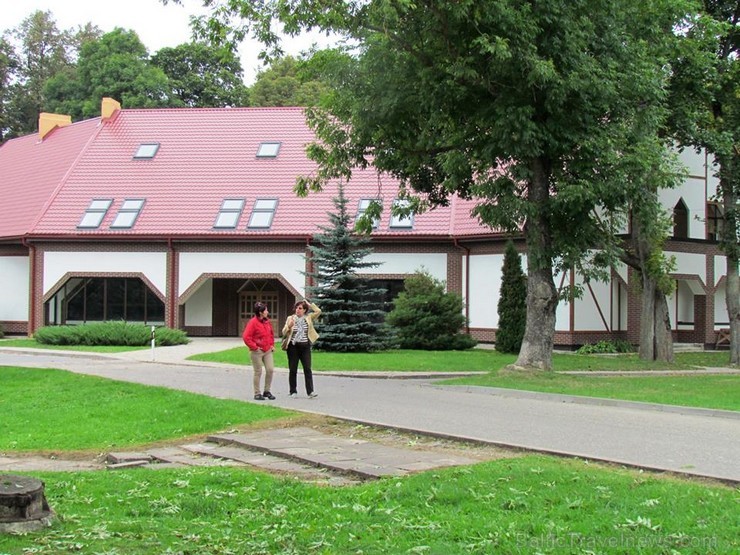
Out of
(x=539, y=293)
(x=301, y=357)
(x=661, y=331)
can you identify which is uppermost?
(x=539, y=293)

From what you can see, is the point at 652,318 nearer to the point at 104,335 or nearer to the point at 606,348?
the point at 606,348

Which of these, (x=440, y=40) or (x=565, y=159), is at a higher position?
(x=440, y=40)

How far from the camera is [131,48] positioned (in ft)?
180

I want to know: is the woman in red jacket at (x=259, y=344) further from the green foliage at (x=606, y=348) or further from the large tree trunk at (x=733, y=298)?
the large tree trunk at (x=733, y=298)

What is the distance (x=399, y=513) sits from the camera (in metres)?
6.35

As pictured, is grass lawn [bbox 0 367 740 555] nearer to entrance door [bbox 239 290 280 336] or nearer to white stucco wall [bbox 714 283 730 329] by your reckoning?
entrance door [bbox 239 290 280 336]

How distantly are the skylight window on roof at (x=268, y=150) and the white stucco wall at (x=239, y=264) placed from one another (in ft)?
18.5

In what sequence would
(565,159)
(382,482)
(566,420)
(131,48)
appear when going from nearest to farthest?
(382,482)
(566,420)
(565,159)
(131,48)

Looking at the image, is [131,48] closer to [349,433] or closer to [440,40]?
[440,40]

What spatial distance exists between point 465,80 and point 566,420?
823cm

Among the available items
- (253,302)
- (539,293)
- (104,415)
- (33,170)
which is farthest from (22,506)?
(33,170)

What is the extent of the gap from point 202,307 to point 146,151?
25.2 ft

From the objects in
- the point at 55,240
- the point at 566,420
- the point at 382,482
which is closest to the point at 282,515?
the point at 382,482

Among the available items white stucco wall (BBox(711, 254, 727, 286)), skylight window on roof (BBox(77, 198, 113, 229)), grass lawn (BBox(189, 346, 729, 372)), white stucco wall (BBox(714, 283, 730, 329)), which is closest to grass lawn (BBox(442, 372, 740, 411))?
grass lawn (BBox(189, 346, 729, 372))
